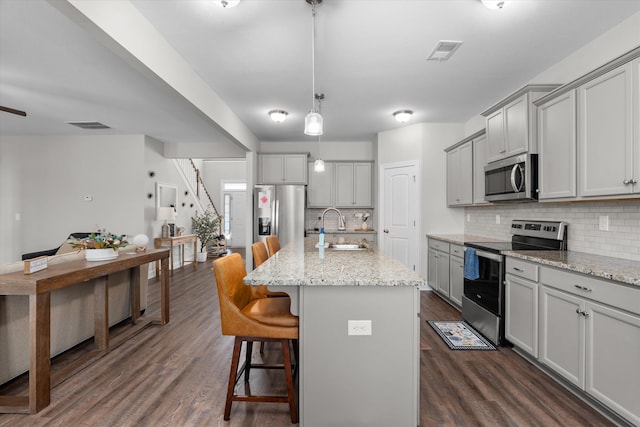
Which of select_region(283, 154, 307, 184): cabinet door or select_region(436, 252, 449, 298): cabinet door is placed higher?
select_region(283, 154, 307, 184): cabinet door

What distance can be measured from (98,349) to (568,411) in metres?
3.56

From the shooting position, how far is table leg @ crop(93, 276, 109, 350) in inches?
115

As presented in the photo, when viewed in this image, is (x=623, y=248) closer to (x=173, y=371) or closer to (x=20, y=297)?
(x=173, y=371)

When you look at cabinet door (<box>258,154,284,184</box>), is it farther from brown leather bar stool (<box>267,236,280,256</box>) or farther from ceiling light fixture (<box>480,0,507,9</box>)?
ceiling light fixture (<box>480,0,507,9</box>)

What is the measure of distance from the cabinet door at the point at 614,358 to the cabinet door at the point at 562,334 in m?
0.06

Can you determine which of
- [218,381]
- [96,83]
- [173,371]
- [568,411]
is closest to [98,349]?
[173,371]

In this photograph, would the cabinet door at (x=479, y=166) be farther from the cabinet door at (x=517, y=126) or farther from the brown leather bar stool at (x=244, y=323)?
the brown leather bar stool at (x=244, y=323)

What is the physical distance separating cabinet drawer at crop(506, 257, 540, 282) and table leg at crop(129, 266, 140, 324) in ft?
12.2

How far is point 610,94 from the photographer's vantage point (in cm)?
218

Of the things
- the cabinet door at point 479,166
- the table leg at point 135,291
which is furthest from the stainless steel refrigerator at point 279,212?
the cabinet door at point 479,166

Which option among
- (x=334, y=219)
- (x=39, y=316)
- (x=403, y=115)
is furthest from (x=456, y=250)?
(x=39, y=316)

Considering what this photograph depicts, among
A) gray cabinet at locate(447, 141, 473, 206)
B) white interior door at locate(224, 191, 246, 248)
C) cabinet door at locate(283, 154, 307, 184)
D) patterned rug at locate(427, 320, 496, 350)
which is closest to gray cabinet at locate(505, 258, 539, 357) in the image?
patterned rug at locate(427, 320, 496, 350)

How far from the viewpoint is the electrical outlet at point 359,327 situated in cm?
175

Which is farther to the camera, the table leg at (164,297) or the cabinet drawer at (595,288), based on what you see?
the table leg at (164,297)
